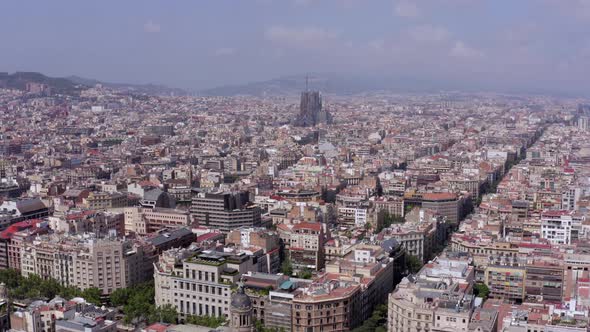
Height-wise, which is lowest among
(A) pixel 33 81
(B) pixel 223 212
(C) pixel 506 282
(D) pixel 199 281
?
(C) pixel 506 282

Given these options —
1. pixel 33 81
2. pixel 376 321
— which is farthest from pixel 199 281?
pixel 33 81

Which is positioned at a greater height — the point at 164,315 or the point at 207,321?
the point at 207,321

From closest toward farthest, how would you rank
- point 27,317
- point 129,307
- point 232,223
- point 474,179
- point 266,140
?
point 27,317 < point 129,307 < point 232,223 < point 474,179 < point 266,140

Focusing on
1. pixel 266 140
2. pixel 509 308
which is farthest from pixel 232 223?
pixel 266 140

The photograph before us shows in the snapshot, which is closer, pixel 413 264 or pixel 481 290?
pixel 481 290

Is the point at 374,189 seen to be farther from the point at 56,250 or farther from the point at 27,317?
the point at 27,317

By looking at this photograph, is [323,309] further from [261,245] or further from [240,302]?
[261,245]
